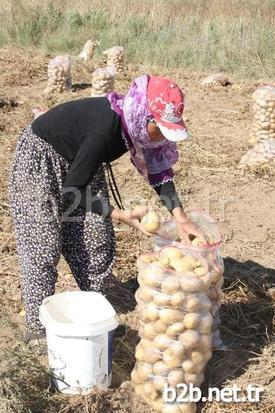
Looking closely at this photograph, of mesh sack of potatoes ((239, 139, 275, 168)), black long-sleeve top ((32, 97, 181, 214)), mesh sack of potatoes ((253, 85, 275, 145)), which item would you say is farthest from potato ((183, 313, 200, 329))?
mesh sack of potatoes ((253, 85, 275, 145))

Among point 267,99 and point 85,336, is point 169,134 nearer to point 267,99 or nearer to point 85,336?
point 85,336

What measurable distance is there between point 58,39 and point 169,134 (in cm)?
930

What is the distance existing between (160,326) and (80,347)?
0.34 m

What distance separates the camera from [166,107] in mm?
2477

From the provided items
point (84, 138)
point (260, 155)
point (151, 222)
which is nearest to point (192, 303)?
point (151, 222)

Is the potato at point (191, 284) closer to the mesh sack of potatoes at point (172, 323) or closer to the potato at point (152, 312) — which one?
the mesh sack of potatoes at point (172, 323)

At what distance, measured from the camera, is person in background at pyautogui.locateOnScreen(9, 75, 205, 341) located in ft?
8.34

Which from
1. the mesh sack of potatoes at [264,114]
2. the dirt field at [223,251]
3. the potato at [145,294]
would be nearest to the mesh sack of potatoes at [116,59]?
the dirt field at [223,251]

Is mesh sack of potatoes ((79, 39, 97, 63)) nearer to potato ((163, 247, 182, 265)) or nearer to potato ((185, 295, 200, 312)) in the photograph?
potato ((163, 247, 182, 265))

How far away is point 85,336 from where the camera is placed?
2.51m

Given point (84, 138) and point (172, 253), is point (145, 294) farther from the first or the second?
point (84, 138)

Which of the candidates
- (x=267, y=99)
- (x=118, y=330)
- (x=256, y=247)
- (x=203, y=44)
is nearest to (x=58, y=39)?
(x=203, y=44)

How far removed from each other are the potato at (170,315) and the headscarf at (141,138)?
69 cm

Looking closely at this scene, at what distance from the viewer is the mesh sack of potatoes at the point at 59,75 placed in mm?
7668
